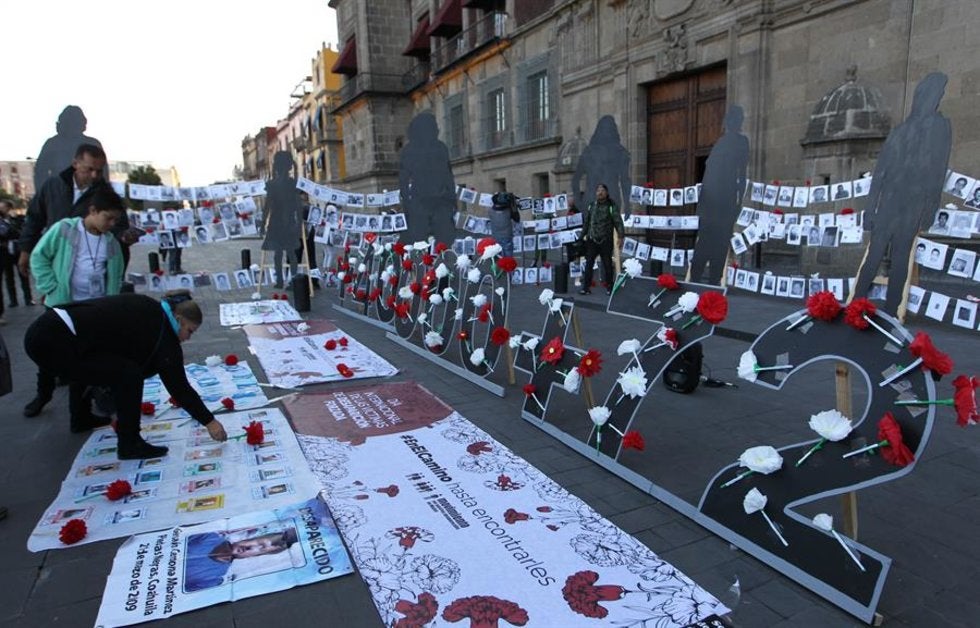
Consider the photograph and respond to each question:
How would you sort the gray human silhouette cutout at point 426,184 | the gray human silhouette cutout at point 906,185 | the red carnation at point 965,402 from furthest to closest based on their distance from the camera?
the gray human silhouette cutout at point 426,184, the gray human silhouette cutout at point 906,185, the red carnation at point 965,402

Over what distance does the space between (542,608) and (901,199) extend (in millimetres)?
6962

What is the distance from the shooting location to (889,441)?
7.77ft

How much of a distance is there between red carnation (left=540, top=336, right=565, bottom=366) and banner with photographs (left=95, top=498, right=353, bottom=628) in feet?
6.35

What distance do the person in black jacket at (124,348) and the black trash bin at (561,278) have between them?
25.6ft

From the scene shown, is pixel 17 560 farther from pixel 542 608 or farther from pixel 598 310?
pixel 598 310

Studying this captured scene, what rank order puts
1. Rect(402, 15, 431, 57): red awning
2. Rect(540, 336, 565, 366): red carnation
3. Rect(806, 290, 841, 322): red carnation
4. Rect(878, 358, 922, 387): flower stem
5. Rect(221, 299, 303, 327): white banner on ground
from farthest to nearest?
1. Rect(402, 15, 431, 57): red awning
2. Rect(221, 299, 303, 327): white banner on ground
3. Rect(540, 336, 565, 366): red carnation
4. Rect(806, 290, 841, 322): red carnation
5. Rect(878, 358, 922, 387): flower stem

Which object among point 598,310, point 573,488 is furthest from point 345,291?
point 573,488

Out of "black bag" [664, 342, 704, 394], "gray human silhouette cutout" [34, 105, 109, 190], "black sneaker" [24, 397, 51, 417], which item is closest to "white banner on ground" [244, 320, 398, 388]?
"black sneaker" [24, 397, 51, 417]

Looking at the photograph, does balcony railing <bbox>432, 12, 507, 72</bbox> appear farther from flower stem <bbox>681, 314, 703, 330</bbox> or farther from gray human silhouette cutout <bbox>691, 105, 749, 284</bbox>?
flower stem <bbox>681, 314, 703, 330</bbox>

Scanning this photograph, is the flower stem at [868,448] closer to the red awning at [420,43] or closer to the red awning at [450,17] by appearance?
the red awning at [450,17]

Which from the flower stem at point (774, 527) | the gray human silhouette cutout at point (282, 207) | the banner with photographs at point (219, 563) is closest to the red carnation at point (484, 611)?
the banner with photographs at point (219, 563)

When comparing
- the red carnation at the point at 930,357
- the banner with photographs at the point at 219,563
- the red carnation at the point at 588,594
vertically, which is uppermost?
the red carnation at the point at 930,357

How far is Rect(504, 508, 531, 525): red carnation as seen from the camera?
3.27 m

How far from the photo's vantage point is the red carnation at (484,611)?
250 centimetres
